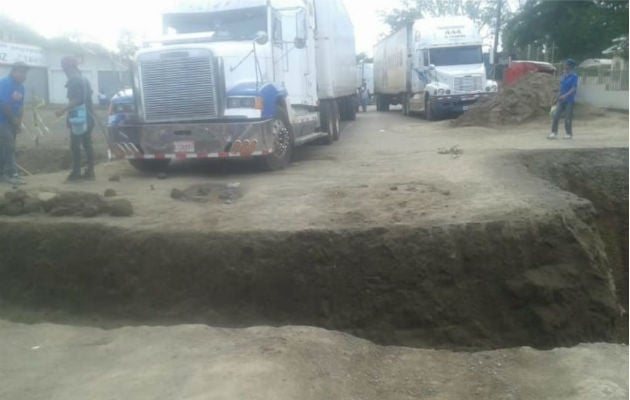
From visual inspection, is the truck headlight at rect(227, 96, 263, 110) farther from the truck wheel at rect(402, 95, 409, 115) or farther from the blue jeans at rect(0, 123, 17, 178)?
the truck wheel at rect(402, 95, 409, 115)

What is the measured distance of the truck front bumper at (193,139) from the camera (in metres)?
9.60

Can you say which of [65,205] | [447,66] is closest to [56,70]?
[447,66]

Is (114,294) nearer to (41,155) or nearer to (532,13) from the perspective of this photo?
(41,155)

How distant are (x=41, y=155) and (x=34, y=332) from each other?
29.9 feet

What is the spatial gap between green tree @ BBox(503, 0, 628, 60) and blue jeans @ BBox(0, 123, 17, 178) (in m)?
19.4

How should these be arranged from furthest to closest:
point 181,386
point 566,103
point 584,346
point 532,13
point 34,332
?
point 532,13, point 566,103, point 34,332, point 584,346, point 181,386

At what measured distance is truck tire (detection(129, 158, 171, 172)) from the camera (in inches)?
422

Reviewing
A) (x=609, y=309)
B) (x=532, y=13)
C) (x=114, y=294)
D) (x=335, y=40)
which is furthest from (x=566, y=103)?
(x=532, y=13)

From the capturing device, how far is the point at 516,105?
1931cm

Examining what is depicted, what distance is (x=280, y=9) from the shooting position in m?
11.2

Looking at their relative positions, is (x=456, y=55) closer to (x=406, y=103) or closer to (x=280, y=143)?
(x=406, y=103)

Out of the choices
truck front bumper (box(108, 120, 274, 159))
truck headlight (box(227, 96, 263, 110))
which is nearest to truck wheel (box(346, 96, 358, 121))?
truck headlight (box(227, 96, 263, 110))

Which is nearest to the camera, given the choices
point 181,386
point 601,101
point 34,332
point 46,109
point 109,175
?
point 181,386

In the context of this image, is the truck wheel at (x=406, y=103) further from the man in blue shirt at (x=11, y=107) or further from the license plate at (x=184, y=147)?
the man in blue shirt at (x=11, y=107)
